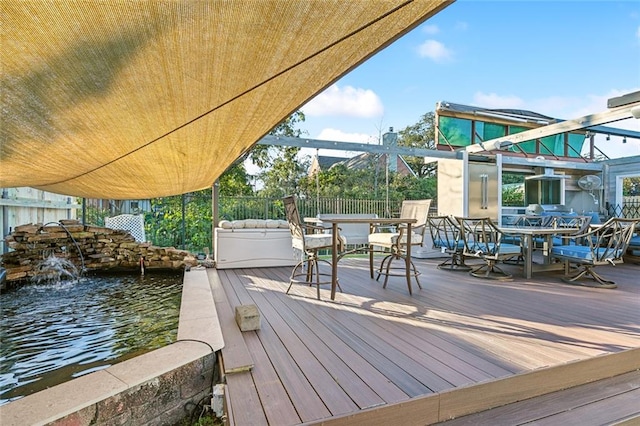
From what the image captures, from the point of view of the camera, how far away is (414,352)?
2031 millimetres

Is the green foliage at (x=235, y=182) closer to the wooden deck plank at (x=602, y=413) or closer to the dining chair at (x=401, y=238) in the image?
the dining chair at (x=401, y=238)

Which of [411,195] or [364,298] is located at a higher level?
[411,195]

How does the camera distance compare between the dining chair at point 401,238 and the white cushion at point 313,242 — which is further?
the dining chair at point 401,238

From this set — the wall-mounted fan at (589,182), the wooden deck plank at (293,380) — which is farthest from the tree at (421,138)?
the wooden deck plank at (293,380)

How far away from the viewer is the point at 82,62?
1285 mm

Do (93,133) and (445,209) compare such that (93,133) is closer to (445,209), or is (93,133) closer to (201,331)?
(201,331)

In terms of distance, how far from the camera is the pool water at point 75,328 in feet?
6.97

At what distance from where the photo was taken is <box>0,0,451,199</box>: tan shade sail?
1114 mm

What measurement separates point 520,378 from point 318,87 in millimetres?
2121

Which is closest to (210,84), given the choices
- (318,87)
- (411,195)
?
(318,87)

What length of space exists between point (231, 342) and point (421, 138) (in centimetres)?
1541

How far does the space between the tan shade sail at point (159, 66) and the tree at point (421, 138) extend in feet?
44.7

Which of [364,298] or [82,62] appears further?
[364,298]

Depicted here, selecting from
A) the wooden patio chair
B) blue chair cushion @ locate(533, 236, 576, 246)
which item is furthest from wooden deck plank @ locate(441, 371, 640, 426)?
blue chair cushion @ locate(533, 236, 576, 246)
